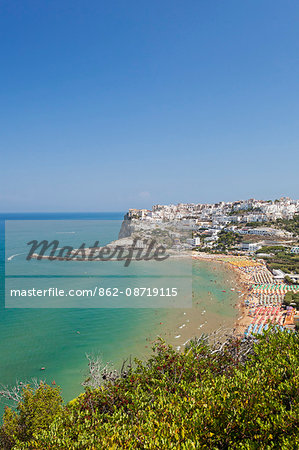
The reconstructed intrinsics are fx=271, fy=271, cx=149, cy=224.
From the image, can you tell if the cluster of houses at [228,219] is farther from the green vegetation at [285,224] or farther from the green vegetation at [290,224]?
the green vegetation at [290,224]

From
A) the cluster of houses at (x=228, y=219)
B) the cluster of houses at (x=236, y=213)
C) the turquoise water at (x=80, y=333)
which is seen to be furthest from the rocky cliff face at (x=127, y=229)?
the turquoise water at (x=80, y=333)

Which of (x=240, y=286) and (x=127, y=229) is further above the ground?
(x=127, y=229)

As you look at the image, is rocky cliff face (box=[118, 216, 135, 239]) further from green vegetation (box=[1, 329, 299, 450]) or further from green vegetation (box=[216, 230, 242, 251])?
green vegetation (box=[1, 329, 299, 450])

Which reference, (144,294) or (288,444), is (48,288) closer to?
(144,294)

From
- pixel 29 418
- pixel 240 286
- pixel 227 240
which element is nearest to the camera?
pixel 29 418

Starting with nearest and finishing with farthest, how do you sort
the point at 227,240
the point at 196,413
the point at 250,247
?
the point at 196,413
the point at 250,247
the point at 227,240

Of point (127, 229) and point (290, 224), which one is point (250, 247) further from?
point (127, 229)

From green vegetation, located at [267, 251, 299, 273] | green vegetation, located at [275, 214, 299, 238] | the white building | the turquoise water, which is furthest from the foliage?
green vegetation, located at [275, 214, 299, 238]

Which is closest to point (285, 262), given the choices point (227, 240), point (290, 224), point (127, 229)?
point (227, 240)

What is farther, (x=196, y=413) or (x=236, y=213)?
(x=236, y=213)

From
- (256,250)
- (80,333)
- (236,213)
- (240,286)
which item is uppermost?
(236,213)

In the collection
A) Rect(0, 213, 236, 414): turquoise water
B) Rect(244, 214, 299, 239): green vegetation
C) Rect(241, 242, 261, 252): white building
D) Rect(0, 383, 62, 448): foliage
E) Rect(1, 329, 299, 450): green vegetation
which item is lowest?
Rect(0, 213, 236, 414): turquoise water
